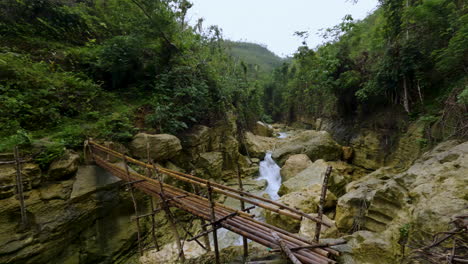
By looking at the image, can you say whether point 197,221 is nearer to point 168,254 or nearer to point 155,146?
point 168,254

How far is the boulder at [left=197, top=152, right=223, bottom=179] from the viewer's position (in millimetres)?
9664

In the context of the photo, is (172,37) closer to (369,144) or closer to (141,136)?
(141,136)

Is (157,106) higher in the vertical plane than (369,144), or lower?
higher

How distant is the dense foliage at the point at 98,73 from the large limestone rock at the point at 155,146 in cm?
46

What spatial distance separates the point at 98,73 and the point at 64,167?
5672mm

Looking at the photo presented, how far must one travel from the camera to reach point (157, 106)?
8156 mm

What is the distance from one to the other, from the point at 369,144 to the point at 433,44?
477cm

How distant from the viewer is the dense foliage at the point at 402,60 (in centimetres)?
582

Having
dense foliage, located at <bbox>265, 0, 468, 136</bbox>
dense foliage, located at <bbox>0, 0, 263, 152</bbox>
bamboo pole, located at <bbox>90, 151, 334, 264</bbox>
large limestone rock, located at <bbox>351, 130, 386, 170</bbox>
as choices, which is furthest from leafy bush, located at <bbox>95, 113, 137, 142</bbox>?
large limestone rock, located at <bbox>351, 130, 386, 170</bbox>

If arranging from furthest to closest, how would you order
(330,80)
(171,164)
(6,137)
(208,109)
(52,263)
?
1. (208,109)
2. (330,80)
3. (171,164)
4. (6,137)
5. (52,263)

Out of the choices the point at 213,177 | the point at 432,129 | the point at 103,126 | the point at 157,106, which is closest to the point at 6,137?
the point at 103,126

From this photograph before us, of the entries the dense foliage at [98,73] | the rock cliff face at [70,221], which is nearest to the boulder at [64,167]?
the rock cliff face at [70,221]

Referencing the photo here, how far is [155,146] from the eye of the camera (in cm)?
719

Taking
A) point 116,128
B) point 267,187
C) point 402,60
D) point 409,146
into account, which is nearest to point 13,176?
point 116,128
